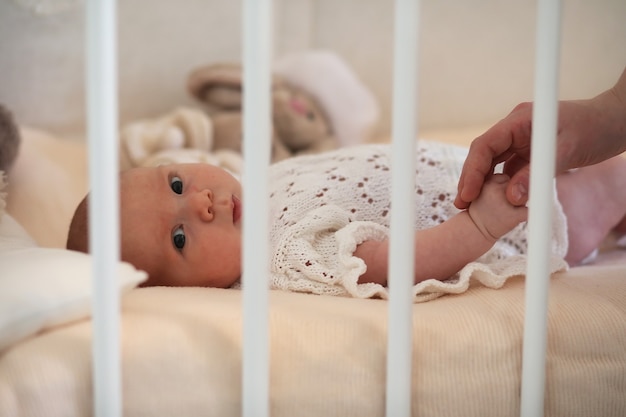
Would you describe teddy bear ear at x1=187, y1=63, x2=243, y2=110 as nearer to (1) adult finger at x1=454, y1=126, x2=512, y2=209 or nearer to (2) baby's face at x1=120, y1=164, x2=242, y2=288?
(2) baby's face at x1=120, y1=164, x2=242, y2=288

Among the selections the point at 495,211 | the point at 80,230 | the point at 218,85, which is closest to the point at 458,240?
the point at 495,211

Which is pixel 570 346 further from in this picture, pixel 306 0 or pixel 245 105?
pixel 306 0

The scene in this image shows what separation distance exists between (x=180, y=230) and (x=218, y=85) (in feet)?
3.04

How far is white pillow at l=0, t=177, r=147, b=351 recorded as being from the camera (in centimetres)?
67

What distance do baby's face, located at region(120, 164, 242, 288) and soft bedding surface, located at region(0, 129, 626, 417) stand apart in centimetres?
19

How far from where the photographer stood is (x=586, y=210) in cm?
111

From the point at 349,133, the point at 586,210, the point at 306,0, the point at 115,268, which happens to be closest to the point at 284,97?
the point at 349,133

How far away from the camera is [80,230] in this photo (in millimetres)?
972

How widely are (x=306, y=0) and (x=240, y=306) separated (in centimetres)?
Result: 152

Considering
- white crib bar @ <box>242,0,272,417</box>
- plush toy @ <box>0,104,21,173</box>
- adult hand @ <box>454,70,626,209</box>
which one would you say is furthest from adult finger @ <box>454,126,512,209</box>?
plush toy @ <box>0,104,21,173</box>

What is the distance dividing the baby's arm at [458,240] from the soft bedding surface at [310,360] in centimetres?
12

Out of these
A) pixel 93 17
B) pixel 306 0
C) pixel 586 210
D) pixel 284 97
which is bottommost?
pixel 586 210

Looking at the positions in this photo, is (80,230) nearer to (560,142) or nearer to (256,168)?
(256,168)

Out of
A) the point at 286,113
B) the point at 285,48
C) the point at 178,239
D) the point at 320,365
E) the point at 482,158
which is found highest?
the point at 285,48
